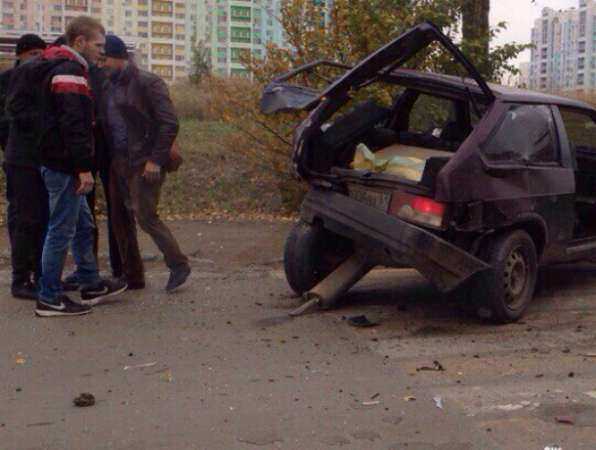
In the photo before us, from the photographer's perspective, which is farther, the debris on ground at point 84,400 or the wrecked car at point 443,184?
the wrecked car at point 443,184

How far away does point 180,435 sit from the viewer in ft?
14.9

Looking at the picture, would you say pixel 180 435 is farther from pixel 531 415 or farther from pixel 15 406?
pixel 531 415

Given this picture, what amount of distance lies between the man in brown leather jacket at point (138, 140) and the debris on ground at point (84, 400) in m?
A: 2.73

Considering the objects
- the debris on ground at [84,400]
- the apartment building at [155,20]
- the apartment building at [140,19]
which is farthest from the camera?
the apartment building at [140,19]

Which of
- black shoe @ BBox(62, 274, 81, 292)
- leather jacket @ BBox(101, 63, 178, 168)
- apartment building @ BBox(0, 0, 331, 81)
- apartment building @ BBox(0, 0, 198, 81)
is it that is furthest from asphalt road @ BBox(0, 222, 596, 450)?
apartment building @ BBox(0, 0, 198, 81)

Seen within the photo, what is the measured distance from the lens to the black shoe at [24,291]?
7.66 metres

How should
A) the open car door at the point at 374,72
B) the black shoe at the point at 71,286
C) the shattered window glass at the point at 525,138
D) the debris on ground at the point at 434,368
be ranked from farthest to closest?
the black shoe at the point at 71,286, the shattered window glass at the point at 525,138, the open car door at the point at 374,72, the debris on ground at the point at 434,368

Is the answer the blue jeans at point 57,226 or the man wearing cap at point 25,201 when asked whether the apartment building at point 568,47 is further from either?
the blue jeans at point 57,226

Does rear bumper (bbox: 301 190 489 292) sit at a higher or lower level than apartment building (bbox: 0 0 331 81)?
lower

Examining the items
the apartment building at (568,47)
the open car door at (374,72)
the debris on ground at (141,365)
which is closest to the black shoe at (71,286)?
the open car door at (374,72)

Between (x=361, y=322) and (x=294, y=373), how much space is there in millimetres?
1303

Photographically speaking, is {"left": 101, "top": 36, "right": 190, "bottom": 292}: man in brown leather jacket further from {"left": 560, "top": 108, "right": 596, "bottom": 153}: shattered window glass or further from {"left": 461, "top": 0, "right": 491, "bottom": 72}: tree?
{"left": 461, "top": 0, "right": 491, "bottom": 72}: tree

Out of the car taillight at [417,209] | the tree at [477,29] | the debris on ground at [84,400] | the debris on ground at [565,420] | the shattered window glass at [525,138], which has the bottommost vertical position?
the debris on ground at [84,400]

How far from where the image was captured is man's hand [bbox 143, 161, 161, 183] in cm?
748
